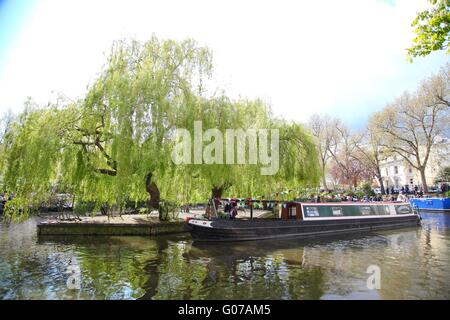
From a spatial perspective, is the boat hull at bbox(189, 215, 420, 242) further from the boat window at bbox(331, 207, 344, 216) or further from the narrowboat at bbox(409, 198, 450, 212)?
the narrowboat at bbox(409, 198, 450, 212)

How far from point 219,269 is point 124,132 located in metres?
8.87

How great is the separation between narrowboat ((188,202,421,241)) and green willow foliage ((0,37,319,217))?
258 cm

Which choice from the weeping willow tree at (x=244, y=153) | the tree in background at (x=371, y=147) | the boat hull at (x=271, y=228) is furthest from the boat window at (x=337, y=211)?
the tree in background at (x=371, y=147)

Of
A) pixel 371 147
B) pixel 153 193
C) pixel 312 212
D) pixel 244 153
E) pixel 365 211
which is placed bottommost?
pixel 365 211

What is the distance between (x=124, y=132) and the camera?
54.0ft

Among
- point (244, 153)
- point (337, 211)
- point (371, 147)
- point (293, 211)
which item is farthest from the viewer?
point (371, 147)

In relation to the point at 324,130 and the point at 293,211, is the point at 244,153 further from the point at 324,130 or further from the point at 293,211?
the point at 324,130

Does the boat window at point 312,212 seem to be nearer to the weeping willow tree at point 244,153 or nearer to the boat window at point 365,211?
the weeping willow tree at point 244,153

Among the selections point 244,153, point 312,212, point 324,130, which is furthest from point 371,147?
point 244,153

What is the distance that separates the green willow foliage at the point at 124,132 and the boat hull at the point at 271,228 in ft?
8.83

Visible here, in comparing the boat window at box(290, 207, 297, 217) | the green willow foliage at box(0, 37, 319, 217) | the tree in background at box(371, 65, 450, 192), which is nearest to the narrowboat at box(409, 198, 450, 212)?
the tree in background at box(371, 65, 450, 192)

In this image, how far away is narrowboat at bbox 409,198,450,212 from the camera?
35969 millimetres

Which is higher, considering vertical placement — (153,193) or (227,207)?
(153,193)
